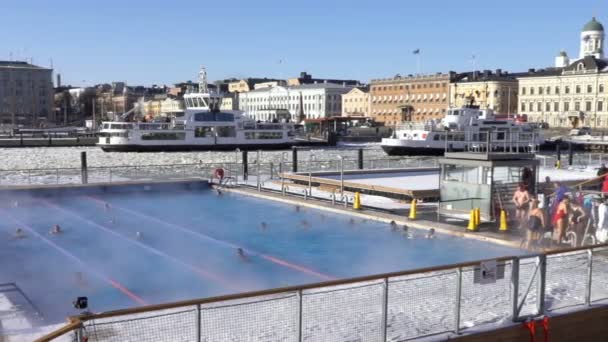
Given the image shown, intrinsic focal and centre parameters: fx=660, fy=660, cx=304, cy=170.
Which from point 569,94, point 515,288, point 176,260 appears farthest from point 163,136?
point 569,94

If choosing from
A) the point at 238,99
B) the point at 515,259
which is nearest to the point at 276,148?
the point at 515,259

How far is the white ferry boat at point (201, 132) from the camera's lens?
76.4m

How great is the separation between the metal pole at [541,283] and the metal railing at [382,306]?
0.01m

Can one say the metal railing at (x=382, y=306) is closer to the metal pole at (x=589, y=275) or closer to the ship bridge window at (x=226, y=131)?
the metal pole at (x=589, y=275)

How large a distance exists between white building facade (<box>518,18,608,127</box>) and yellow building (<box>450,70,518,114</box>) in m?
3.62

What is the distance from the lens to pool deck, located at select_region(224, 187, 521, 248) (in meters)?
16.1

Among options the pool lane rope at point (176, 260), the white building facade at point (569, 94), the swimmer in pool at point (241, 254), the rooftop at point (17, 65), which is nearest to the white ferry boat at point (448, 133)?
the white building facade at point (569, 94)

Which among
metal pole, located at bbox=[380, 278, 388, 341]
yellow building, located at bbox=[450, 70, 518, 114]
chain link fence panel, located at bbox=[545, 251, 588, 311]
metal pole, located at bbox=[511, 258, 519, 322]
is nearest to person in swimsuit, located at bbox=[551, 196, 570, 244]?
chain link fence panel, located at bbox=[545, 251, 588, 311]

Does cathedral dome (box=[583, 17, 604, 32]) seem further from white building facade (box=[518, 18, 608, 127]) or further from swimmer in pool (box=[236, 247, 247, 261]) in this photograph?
swimmer in pool (box=[236, 247, 247, 261])

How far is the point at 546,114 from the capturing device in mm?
131250

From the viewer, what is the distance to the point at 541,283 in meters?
9.09

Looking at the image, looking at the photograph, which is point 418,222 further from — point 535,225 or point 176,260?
point 176,260

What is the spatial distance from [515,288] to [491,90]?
134385mm

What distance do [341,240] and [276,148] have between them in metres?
68.2
